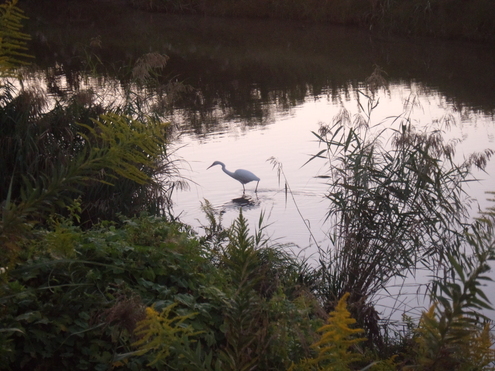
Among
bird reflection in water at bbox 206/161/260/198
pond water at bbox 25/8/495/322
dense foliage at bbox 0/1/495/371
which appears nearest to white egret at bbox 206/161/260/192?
bird reflection in water at bbox 206/161/260/198

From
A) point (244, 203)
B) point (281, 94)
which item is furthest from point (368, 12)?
point (244, 203)

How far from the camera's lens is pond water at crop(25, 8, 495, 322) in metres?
7.30

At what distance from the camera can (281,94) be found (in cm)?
1302

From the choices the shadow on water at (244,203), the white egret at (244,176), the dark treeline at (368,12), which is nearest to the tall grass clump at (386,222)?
the shadow on water at (244,203)

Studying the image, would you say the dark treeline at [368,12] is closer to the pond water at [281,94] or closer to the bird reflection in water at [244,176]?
the pond water at [281,94]

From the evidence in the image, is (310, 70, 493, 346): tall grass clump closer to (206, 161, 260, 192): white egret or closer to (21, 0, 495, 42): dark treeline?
(206, 161, 260, 192): white egret

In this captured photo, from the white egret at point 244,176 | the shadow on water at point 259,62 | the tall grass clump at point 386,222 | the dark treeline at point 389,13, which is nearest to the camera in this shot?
the tall grass clump at point 386,222

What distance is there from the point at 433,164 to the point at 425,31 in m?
15.1

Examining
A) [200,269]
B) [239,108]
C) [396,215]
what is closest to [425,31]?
[239,108]

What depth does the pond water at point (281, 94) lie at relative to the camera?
7297mm

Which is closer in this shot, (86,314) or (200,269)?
(86,314)

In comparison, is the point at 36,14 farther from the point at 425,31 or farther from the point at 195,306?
the point at 195,306

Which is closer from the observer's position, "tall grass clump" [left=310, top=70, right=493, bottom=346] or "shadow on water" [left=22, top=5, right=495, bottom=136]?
"tall grass clump" [left=310, top=70, right=493, bottom=346]

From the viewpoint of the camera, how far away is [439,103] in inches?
447
